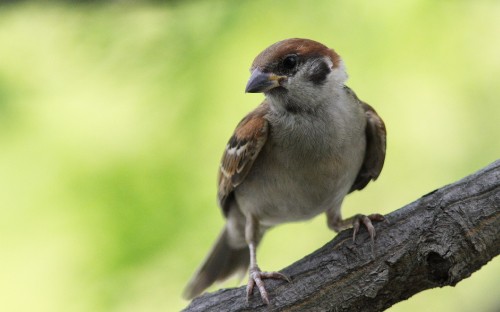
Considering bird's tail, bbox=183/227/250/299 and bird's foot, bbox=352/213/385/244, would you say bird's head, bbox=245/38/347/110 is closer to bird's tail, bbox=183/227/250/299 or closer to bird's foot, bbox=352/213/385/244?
bird's foot, bbox=352/213/385/244

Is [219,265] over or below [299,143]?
over

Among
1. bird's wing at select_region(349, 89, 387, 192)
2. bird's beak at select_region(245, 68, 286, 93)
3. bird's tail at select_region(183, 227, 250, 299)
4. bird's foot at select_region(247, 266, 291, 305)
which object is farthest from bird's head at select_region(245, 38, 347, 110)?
bird's tail at select_region(183, 227, 250, 299)

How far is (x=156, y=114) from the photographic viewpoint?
5359 mm

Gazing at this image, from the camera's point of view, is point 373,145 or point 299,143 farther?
point 373,145

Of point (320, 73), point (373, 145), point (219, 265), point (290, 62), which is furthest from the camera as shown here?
point (219, 265)

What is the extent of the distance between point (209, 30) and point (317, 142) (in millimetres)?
1045

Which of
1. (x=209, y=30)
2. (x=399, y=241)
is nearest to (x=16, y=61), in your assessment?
(x=209, y=30)

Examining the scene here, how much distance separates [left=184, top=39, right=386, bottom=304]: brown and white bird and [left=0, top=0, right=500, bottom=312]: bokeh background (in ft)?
1.49

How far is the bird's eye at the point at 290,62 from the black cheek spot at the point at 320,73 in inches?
5.8

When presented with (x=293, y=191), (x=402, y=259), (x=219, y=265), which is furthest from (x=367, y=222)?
(x=219, y=265)

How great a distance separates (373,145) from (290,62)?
0.88 meters

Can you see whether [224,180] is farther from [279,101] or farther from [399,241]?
[399,241]

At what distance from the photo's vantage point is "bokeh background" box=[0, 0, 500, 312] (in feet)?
16.9

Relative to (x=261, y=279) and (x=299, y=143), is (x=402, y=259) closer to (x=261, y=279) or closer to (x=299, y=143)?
(x=261, y=279)
